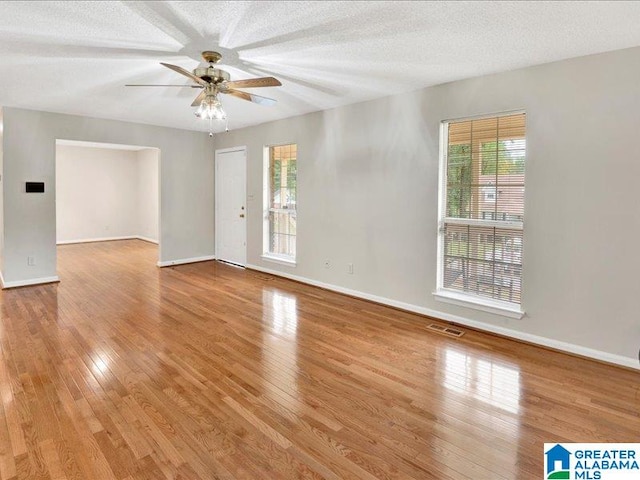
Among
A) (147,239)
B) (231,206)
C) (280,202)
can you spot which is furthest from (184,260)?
(147,239)

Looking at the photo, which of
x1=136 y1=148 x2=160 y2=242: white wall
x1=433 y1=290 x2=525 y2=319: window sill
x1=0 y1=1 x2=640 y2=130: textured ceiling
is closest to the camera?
x1=0 y1=1 x2=640 y2=130: textured ceiling

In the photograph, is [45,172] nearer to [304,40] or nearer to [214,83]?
[214,83]

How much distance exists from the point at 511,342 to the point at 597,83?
7.46 ft

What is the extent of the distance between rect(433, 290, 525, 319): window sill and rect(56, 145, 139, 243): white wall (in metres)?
9.14

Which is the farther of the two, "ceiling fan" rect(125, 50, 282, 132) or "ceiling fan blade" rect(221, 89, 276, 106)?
"ceiling fan blade" rect(221, 89, 276, 106)

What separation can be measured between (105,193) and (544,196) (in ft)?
33.2

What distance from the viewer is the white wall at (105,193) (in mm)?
9195

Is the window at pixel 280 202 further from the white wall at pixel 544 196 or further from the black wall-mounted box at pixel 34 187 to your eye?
the black wall-mounted box at pixel 34 187

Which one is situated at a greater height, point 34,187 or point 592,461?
point 34,187

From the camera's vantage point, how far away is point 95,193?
967 centimetres

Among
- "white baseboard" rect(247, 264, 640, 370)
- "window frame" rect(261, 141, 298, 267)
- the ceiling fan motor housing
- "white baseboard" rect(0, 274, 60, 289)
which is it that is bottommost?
"white baseboard" rect(247, 264, 640, 370)

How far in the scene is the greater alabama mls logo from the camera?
6.03ft

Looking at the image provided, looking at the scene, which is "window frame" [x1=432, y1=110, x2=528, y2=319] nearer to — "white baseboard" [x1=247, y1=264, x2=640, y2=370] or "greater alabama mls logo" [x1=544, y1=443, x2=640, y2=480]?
"white baseboard" [x1=247, y1=264, x2=640, y2=370]

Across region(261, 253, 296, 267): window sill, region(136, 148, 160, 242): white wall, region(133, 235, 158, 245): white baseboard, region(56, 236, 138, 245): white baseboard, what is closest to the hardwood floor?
region(261, 253, 296, 267): window sill
